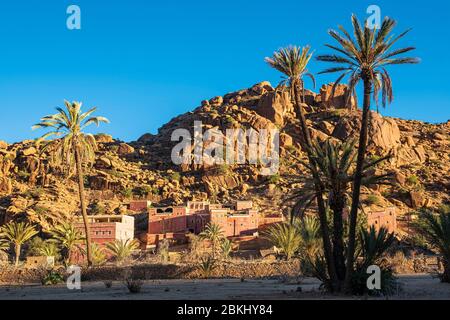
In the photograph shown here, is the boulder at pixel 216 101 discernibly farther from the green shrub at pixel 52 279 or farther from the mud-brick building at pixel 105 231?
the green shrub at pixel 52 279

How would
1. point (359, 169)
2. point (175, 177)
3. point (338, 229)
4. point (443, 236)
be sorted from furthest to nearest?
point (175, 177) < point (443, 236) < point (338, 229) < point (359, 169)

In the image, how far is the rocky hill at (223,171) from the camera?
2790 inches

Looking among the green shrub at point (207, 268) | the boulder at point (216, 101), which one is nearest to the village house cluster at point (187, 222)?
the green shrub at point (207, 268)

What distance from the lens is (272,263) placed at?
114ft

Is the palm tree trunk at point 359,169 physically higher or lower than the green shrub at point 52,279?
higher

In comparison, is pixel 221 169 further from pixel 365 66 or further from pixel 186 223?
pixel 365 66

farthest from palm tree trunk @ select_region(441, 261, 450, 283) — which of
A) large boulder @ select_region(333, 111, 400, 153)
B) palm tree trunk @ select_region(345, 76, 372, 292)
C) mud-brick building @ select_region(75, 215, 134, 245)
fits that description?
large boulder @ select_region(333, 111, 400, 153)

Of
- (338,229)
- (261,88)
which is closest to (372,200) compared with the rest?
(338,229)

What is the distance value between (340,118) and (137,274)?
67126 millimetres

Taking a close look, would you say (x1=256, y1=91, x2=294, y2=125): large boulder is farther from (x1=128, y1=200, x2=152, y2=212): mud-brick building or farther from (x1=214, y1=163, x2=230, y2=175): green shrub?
(x1=128, y1=200, x2=152, y2=212): mud-brick building

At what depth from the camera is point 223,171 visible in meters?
82.7

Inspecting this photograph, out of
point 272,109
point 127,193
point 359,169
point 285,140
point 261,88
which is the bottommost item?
point 359,169

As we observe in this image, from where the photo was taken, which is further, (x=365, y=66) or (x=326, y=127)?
(x=326, y=127)

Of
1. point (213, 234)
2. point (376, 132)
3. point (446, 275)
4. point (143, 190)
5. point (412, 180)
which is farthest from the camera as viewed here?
point (376, 132)
